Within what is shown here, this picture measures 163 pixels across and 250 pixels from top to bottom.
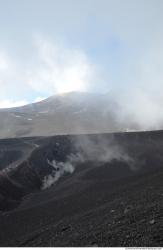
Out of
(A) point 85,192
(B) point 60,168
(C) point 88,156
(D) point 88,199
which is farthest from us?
(C) point 88,156

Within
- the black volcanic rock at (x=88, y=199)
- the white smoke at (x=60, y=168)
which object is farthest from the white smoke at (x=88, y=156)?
the black volcanic rock at (x=88, y=199)

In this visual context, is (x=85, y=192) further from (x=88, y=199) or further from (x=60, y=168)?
(x=60, y=168)

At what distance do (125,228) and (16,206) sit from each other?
3249cm

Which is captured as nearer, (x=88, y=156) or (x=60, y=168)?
(x=60, y=168)

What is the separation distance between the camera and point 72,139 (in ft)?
292

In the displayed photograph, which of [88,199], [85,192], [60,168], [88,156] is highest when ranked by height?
[88,156]

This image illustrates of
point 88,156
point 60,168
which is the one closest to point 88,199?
point 60,168

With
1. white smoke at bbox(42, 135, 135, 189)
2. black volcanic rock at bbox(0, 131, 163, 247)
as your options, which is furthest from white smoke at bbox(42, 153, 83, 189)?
black volcanic rock at bbox(0, 131, 163, 247)

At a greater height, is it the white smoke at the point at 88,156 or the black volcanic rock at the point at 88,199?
the white smoke at the point at 88,156

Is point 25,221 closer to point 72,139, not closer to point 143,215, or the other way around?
point 143,215

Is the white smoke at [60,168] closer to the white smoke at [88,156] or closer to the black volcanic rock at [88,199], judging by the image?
the white smoke at [88,156]

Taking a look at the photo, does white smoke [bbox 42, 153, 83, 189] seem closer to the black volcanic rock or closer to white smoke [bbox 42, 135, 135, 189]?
white smoke [bbox 42, 135, 135, 189]

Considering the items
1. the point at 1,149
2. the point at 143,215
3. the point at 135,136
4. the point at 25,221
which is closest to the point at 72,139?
the point at 135,136

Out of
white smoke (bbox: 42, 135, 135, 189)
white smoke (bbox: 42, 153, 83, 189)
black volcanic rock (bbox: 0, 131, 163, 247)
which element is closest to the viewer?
black volcanic rock (bbox: 0, 131, 163, 247)
